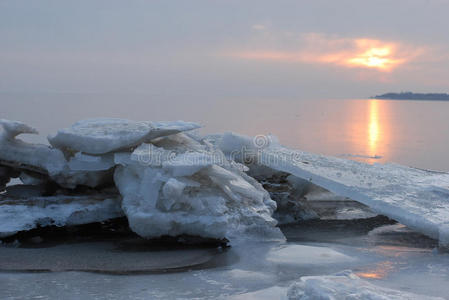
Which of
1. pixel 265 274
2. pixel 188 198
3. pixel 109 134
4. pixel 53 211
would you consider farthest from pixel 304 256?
pixel 53 211

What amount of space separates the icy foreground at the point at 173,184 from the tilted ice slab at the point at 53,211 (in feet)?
0.03

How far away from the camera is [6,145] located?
6055 mm

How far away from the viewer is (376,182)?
19.9 ft

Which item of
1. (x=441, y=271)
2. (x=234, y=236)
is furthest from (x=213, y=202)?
(x=441, y=271)

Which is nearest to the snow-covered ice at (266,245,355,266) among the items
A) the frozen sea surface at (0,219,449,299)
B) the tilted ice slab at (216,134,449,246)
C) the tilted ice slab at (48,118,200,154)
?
the frozen sea surface at (0,219,449,299)

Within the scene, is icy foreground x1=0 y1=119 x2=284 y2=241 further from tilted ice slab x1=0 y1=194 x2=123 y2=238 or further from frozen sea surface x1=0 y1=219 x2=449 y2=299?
frozen sea surface x1=0 y1=219 x2=449 y2=299

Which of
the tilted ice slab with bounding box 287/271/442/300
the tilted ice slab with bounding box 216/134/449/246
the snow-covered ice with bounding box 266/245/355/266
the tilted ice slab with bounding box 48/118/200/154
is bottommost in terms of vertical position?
the snow-covered ice with bounding box 266/245/355/266

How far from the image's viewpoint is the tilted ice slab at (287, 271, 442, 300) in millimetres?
3156

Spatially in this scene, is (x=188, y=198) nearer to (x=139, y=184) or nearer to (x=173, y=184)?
(x=173, y=184)

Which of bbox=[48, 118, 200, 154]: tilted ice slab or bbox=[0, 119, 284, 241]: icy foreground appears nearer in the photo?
bbox=[0, 119, 284, 241]: icy foreground

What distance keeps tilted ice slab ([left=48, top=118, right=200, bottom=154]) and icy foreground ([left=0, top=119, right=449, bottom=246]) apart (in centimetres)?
1

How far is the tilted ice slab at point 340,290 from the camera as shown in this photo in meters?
3.16

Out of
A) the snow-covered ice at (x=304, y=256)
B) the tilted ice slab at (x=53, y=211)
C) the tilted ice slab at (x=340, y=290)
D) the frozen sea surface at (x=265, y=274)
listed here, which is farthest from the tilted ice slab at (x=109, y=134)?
the tilted ice slab at (x=340, y=290)

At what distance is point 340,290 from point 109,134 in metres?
3.27
